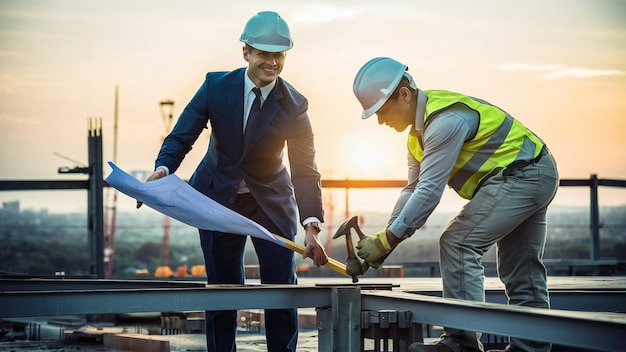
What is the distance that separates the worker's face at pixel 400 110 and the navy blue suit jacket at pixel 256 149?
2.49 feet

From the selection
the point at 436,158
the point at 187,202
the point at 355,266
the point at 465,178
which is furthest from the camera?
the point at 187,202

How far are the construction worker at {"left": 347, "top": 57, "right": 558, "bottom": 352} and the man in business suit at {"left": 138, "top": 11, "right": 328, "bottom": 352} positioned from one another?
26.3 inches

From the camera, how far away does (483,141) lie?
5.09 m

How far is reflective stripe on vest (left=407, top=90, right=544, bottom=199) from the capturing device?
16.6 feet

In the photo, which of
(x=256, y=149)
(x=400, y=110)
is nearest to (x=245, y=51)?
(x=256, y=149)

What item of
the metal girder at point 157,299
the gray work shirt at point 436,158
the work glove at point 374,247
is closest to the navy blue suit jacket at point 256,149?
the metal girder at point 157,299

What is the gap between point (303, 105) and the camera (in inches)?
231

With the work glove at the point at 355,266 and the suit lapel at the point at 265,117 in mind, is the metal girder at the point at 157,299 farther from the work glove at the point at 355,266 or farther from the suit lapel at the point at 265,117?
the suit lapel at the point at 265,117

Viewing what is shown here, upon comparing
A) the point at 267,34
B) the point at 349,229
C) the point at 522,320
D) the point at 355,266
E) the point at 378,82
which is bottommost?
the point at 522,320

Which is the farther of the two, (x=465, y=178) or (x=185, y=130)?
(x=185, y=130)

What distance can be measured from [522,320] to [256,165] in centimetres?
190

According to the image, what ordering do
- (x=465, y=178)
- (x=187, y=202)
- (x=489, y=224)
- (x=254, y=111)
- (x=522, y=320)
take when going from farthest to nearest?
(x=254, y=111) < (x=187, y=202) < (x=465, y=178) < (x=489, y=224) < (x=522, y=320)

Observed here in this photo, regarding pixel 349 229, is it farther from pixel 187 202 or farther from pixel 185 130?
pixel 185 130

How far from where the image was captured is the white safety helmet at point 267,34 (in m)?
5.52
